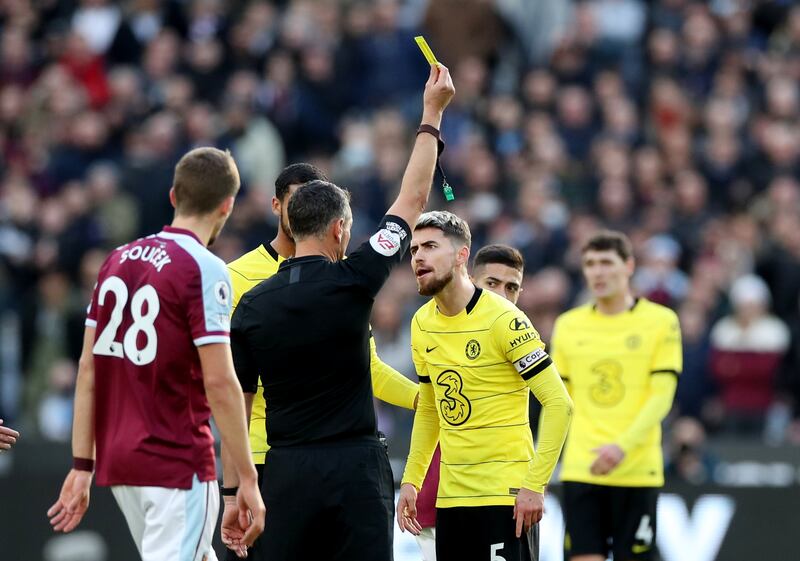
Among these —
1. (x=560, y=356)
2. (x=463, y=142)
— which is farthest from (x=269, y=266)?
(x=463, y=142)

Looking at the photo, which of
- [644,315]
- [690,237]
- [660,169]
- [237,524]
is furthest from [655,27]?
[237,524]

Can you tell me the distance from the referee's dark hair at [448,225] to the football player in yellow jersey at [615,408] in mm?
2634

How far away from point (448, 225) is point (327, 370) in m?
1.26

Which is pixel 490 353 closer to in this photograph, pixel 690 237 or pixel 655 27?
pixel 690 237

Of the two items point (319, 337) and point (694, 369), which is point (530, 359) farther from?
point (694, 369)

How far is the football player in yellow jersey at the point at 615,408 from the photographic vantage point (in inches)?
381

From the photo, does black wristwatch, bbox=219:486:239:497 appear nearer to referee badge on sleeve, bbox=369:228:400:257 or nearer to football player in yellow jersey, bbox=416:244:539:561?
referee badge on sleeve, bbox=369:228:400:257

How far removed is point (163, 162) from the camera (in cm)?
1642

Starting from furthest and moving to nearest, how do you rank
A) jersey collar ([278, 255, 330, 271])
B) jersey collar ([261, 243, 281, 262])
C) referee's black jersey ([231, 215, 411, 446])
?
1. jersey collar ([261, 243, 281, 262])
2. jersey collar ([278, 255, 330, 271])
3. referee's black jersey ([231, 215, 411, 446])

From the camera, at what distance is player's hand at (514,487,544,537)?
6969 mm

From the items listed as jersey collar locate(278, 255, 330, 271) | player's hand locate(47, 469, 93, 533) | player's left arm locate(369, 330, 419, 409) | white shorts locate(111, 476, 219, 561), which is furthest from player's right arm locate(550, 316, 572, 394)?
player's hand locate(47, 469, 93, 533)

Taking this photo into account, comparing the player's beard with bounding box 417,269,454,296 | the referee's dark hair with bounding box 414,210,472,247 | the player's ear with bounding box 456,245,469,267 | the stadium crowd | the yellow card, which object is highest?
the stadium crowd

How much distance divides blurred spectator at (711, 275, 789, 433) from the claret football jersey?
28.6 ft

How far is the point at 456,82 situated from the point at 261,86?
2.50 meters
